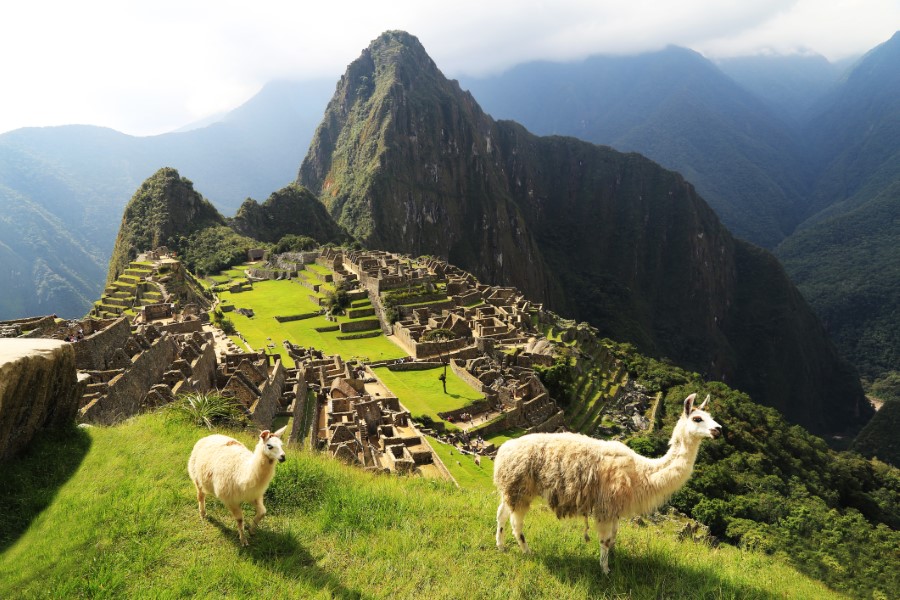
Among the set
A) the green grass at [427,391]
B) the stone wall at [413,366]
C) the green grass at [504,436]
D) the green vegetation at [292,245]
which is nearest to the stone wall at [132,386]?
the green grass at [427,391]

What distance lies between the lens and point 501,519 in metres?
6.10

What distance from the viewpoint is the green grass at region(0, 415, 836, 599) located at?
5.16 metres

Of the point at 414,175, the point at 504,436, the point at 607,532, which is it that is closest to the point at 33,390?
the point at 607,532

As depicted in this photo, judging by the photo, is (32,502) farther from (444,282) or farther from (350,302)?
(444,282)

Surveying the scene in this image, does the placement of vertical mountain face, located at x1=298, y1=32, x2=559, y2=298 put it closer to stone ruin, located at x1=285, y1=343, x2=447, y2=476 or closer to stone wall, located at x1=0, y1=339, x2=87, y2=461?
stone ruin, located at x1=285, y1=343, x2=447, y2=476

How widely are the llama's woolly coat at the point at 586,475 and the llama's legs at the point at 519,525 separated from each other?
51 millimetres

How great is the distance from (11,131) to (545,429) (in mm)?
181806

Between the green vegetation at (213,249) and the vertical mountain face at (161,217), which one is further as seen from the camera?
the vertical mountain face at (161,217)

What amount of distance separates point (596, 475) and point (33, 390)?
7.67m

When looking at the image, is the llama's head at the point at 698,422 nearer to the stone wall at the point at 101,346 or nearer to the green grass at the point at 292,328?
the stone wall at the point at 101,346

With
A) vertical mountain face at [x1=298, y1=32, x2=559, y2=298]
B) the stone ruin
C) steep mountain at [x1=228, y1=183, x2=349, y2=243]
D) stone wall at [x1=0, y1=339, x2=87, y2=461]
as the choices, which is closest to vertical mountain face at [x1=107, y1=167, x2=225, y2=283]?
steep mountain at [x1=228, y1=183, x2=349, y2=243]

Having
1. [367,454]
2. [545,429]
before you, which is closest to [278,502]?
→ [367,454]

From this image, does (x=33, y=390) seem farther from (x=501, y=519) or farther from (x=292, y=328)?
(x=292, y=328)

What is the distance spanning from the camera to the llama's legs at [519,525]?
595 centimetres
